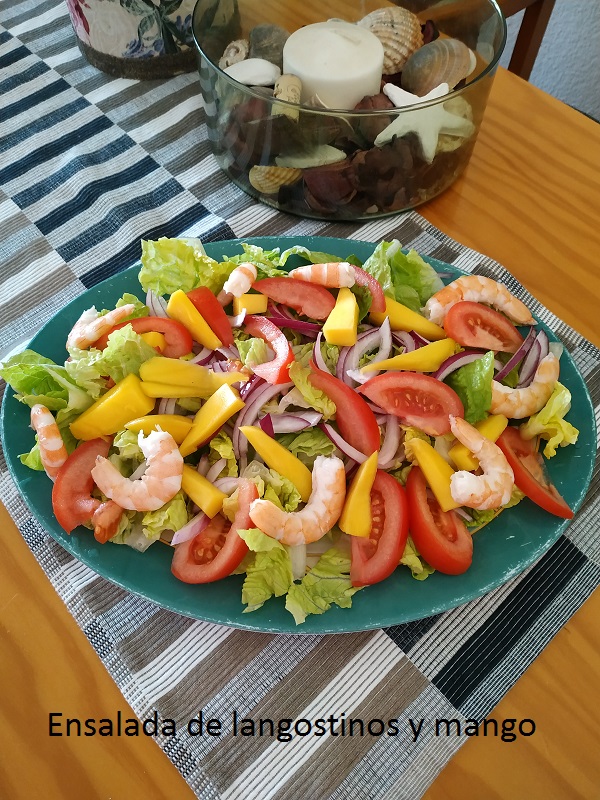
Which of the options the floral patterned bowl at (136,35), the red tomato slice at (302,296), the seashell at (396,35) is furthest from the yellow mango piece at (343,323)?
the floral patterned bowl at (136,35)

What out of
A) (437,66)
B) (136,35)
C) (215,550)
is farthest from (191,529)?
(136,35)

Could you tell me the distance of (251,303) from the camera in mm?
926

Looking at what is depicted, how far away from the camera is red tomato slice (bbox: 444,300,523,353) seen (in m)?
0.92

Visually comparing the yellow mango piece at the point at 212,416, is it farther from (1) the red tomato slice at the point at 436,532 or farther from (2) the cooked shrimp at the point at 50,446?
(1) the red tomato slice at the point at 436,532

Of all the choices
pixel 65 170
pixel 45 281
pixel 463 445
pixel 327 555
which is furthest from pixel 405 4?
pixel 327 555

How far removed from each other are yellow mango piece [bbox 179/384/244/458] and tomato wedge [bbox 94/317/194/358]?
110mm

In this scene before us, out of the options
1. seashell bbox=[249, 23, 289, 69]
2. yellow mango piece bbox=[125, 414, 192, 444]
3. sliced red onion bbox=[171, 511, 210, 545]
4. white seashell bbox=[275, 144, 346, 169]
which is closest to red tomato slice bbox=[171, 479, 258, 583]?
sliced red onion bbox=[171, 511, 210, 545]

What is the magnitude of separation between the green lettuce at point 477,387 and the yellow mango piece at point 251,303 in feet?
0.97

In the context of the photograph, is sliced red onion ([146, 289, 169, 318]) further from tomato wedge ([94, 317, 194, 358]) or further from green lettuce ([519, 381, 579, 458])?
green lettuce ([519, 381, 579, 458])

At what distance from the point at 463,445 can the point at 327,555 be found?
221 millimetres

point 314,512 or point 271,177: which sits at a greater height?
point 271,177

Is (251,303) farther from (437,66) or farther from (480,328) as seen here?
(437,66)

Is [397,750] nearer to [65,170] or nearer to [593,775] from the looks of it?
[593,775]

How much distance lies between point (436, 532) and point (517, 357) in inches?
12.4
